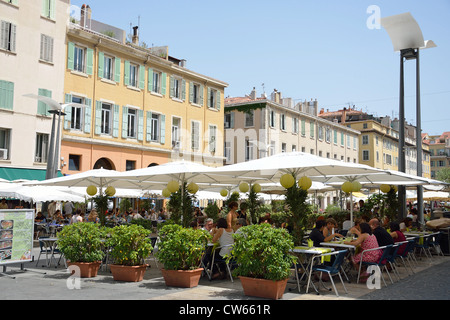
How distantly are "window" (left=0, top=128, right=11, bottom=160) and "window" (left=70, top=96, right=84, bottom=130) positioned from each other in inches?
134

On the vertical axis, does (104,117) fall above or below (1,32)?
below

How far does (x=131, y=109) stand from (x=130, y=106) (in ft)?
1.37

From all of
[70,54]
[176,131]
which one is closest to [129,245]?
[70,54]

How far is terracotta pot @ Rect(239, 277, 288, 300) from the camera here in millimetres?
7289

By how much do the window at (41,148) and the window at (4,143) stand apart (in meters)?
1.44

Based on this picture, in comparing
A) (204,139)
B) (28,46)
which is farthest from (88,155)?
(204,139)

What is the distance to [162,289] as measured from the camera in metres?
8.13

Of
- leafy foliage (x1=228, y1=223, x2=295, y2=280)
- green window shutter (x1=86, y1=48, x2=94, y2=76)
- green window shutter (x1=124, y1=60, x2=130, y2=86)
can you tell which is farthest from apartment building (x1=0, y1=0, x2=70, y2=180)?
leafy foliage (x1=228, y1=223, x2=295, y2=280)

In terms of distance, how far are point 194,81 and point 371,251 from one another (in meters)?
26.7

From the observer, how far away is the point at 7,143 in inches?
907

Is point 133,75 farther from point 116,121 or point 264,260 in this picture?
point 264,260

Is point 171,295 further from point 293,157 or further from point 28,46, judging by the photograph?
point 28,46

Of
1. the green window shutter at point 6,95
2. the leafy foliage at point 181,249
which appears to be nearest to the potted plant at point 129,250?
the leafy foliage at point 181,249

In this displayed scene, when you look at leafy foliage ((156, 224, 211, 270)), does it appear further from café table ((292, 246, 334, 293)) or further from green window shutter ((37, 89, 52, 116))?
green window shutter ((37, 89, 52, 116))
